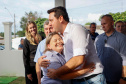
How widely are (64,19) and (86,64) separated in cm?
45

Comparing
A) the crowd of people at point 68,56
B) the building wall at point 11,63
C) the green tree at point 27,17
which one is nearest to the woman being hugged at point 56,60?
the crowd of people at point 68,56

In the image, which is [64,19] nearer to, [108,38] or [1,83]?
[108,38]

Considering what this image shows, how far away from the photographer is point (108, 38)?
2.38 meters

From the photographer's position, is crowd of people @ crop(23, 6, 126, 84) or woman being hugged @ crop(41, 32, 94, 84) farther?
woman being hugged @ crop(41, 32, 94, 84)

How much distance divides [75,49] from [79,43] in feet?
0.19

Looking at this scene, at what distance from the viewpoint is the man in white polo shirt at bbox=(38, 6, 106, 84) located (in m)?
1.20

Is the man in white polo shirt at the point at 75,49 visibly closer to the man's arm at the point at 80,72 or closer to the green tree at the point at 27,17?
the man's arm at the point at 80,72

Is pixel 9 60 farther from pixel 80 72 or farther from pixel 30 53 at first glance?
pixel 80 72

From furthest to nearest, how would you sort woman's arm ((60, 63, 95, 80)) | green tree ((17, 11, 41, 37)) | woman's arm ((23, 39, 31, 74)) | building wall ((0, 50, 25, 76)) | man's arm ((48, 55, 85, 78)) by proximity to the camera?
green tree ((17, 11, 41, 37)), building wall ((0, 50, 25, 76)), woman's arm ((23, 39, 31, 74)), woman's arm ((60, 63, 95, 80)), man's arm ((48, 55, 85, 78))

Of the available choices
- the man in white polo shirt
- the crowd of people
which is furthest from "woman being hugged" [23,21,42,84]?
the man in white polo shirt

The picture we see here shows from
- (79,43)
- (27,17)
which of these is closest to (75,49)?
(79,43)

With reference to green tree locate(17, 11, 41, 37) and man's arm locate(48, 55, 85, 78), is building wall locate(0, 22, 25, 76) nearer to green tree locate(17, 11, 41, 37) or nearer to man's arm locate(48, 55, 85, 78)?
→ man's arm locate(48, 55, 85, 78)

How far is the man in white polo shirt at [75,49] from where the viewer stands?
120 cm

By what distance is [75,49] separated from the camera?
1.21 meters
